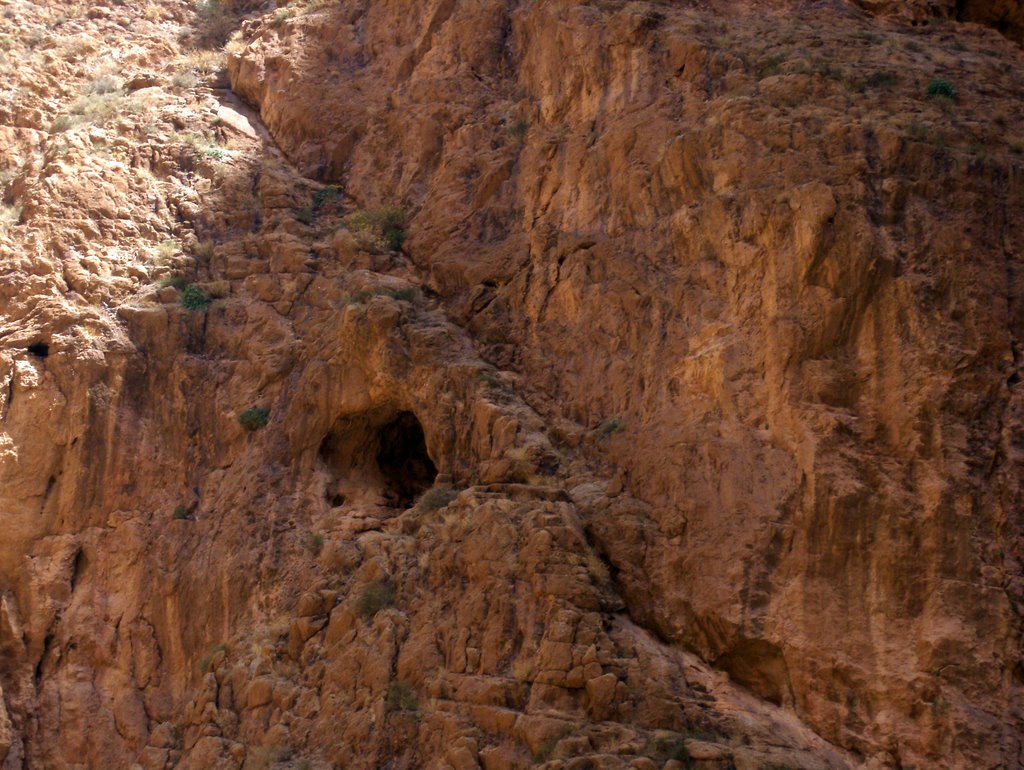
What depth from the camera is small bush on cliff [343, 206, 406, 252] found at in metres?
15.4

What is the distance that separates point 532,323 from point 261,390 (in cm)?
344

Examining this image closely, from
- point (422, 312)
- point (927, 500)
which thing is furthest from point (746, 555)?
point (422, 312)

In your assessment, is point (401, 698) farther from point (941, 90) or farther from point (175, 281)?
point (941, 90)

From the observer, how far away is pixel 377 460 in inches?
559

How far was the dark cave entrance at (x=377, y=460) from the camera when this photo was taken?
44.8 feet

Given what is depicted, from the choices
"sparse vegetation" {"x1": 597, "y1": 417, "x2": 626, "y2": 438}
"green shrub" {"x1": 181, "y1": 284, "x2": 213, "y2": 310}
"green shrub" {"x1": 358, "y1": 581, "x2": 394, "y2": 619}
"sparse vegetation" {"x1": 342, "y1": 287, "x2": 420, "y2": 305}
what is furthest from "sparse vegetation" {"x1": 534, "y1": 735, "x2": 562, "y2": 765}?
"green shrub" {"x1": 181, "y1": 284, "x2": 213, "y2": 310}

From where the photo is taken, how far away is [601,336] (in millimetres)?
13016

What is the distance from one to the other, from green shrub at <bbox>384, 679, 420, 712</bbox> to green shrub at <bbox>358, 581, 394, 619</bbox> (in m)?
0.89

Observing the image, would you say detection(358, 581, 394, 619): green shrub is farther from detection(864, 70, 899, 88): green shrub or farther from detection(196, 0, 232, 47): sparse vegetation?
detection(196, 0, 232, 47): sparse vegetation

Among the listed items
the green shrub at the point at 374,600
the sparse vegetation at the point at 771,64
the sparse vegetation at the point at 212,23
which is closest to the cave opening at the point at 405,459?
Result: the green shrub at the point at 374,600

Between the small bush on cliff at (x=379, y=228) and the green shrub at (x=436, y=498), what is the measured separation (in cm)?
412

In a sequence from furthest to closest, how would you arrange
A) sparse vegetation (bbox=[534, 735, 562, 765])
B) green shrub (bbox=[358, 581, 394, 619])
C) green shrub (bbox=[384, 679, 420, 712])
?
1. green shrub (bbox=[358, 581, 394, 619])
2. green shrub (bbox=[384, 679, 420, 712])
3. sparse vegetation (bbox=[534, 735, 562, 765])

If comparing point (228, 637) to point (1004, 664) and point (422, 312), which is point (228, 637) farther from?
point (1004, 664)

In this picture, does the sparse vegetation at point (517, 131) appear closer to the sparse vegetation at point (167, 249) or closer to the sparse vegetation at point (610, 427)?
the sparse vegetation at point (610, 427)
